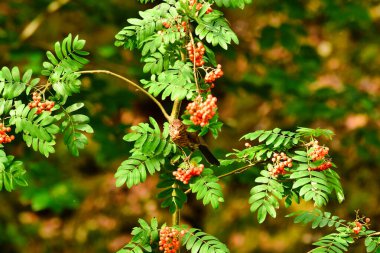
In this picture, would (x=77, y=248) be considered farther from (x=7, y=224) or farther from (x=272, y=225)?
(x=272, y=225)

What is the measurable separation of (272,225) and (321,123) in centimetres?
119

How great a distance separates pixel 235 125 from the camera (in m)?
5.60

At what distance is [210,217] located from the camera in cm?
573

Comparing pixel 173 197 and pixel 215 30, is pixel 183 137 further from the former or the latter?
pixel 215 30

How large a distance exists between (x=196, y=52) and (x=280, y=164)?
429 millimetres

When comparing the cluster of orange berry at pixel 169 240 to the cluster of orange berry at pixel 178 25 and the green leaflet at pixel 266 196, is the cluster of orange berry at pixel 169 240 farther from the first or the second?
the cluster of orange berry at pixel 178 25

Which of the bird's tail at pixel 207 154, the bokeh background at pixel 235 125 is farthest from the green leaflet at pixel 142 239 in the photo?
the bokeh background at pixel 235 125

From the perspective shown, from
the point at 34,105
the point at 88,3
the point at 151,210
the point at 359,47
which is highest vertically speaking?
the point at 359,47

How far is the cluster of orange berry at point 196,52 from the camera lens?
1.71 metres

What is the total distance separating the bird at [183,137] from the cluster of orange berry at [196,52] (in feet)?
0.68

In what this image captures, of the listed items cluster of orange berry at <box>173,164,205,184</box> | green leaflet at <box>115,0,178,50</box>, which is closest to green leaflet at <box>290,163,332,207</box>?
cluster of orange berry at <box>173,164,205,184</box>

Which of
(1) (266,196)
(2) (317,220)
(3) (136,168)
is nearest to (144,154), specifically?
(3) (136,168)

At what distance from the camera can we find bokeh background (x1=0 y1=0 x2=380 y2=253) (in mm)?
4301

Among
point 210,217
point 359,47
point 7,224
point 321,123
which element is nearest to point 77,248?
point 7,224
